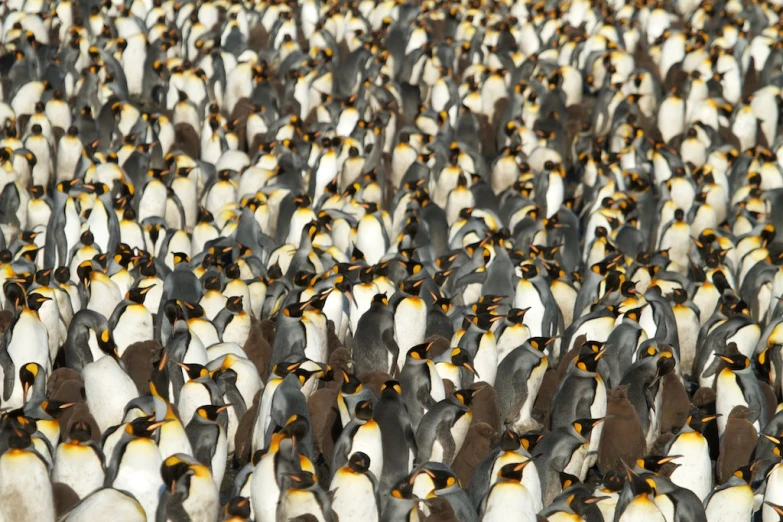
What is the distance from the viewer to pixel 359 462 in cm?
590

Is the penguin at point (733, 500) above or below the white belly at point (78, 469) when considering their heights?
below

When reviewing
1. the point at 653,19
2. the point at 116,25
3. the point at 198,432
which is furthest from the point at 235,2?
the point at 198,432

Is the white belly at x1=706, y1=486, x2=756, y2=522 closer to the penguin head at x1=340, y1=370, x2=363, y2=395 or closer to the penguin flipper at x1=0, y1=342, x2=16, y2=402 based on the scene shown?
the penguin head at x1=340, y1=370, x2=363, y2=395

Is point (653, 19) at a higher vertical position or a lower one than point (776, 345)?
higher

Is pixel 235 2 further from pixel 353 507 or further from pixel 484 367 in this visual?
pixel 353 507

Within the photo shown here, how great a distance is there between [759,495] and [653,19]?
513 inches

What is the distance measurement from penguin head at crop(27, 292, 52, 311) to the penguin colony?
0.05ft

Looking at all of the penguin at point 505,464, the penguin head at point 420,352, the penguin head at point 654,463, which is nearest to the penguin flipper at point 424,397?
the penguin head at point 420,352

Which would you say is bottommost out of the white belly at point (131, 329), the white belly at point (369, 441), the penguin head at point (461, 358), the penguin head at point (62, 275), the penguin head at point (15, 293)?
the white belly at point (369, 441)

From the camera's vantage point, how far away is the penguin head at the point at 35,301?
7.86m

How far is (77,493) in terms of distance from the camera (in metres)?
6.17

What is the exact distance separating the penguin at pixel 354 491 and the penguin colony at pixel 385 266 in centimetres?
1

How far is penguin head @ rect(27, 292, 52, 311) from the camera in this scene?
7859 millimetres

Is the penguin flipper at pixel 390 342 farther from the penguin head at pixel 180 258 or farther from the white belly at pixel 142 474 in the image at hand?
the white belly at pixel 142 474
